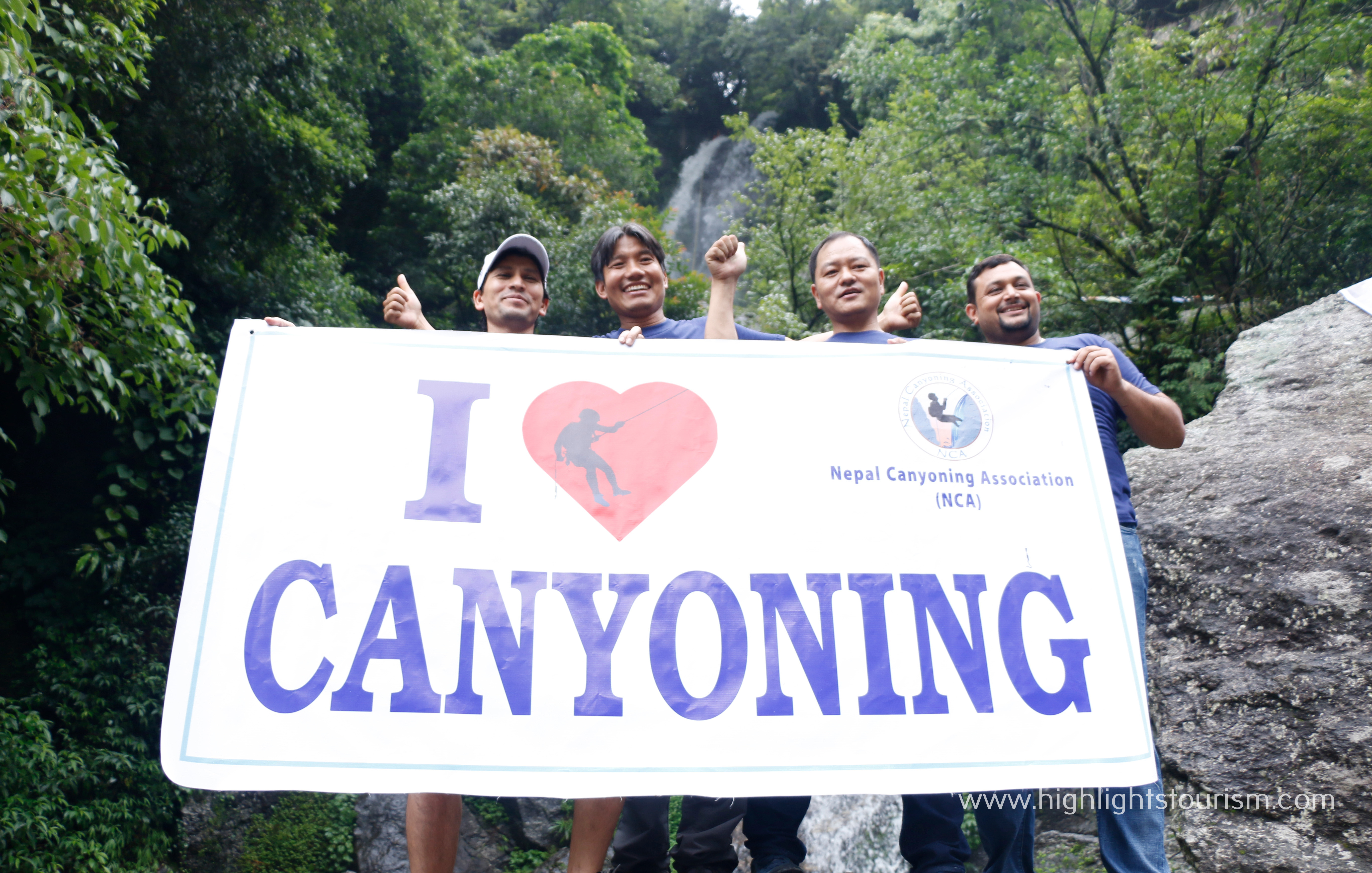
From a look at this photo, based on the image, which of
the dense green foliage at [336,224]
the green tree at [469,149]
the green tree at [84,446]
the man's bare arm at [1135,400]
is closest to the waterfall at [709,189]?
the green tree at [469,149]

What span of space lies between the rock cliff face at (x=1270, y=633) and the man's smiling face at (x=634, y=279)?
253 cm

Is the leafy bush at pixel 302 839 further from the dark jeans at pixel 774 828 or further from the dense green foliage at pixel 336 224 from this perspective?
the dark jeans at pixel 774 828

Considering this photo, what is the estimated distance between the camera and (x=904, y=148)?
40.9ft

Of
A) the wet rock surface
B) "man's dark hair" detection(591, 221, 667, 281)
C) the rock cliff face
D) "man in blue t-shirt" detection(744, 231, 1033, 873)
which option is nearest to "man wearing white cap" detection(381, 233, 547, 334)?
"man's dark hair" detection(591, 221, 667, 281)

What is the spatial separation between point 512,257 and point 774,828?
203 cm

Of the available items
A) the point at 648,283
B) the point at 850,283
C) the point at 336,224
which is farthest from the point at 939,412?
the point at 336,224

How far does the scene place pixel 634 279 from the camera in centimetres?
257

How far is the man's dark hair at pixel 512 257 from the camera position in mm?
2611

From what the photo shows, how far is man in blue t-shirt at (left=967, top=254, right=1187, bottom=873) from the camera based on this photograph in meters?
2.01

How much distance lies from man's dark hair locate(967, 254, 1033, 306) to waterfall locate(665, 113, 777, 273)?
19441 millimetres

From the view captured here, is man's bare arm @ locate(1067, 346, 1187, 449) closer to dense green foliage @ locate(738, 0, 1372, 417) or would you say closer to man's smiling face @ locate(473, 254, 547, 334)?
man's smiling face @ locate(473, 254, 547, 334)

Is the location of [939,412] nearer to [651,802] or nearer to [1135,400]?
[1135,400]

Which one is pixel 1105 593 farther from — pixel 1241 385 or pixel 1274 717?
pixel 1241 385

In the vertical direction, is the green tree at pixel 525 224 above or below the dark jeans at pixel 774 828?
above
